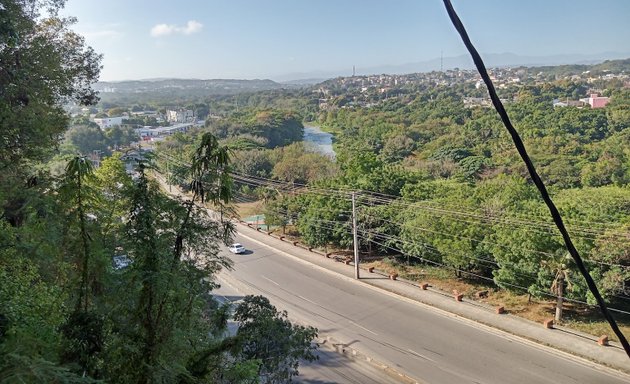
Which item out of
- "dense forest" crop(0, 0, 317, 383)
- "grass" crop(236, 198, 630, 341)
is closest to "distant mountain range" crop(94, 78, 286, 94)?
"grass" crop(236, 198, 630, 341)

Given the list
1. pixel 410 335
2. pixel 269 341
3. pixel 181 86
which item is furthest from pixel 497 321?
pixel 181 86

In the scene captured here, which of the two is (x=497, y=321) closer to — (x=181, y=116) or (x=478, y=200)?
(x=478, y=200)

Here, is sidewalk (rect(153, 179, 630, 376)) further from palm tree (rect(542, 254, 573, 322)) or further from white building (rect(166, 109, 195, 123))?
white building (rect(166, 109, 195, 123))

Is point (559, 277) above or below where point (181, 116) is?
below

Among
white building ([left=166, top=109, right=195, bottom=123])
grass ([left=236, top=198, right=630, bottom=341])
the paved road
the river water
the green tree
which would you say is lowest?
the paved road

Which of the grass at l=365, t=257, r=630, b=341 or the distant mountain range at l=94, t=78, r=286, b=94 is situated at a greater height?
the distant mountain range at l=94, t=78, r=286, b=94

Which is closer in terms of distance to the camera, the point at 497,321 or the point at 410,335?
the point at 410,335

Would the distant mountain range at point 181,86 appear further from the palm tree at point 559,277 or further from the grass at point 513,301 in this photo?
the palm tree at point 559,277
